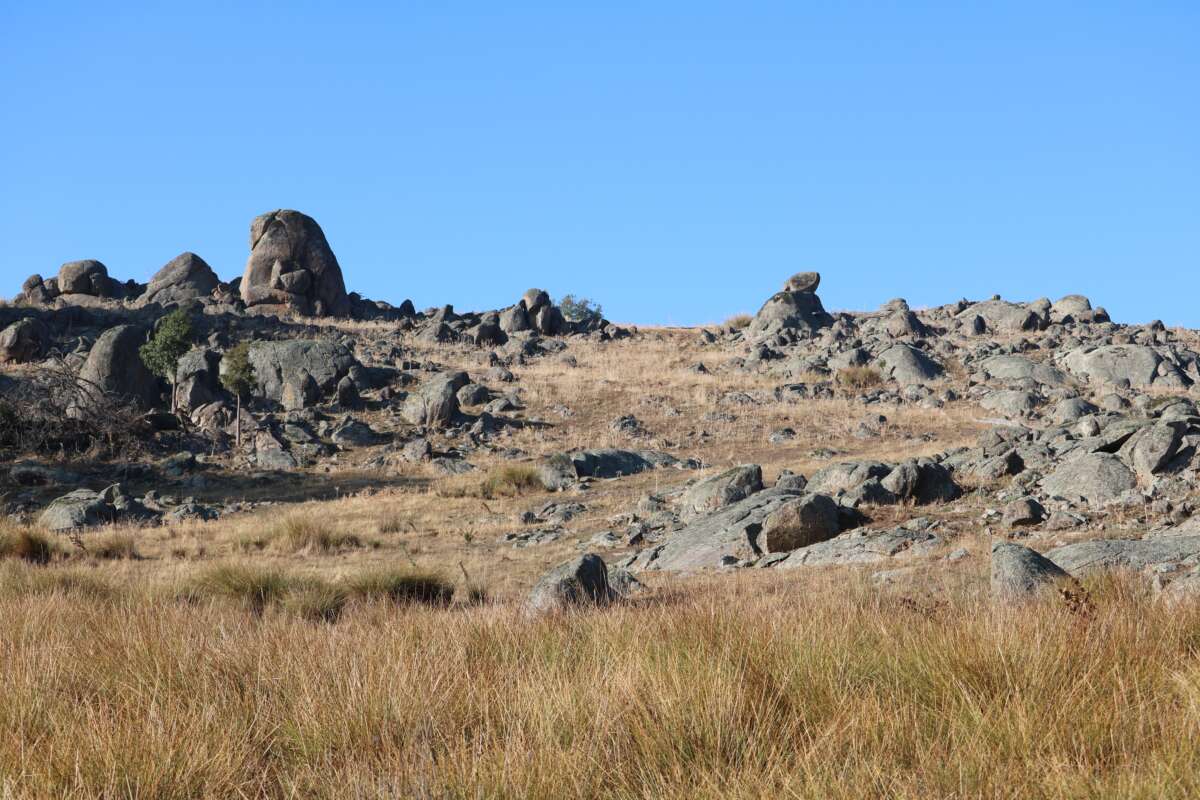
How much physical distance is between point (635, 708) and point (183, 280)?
64.1 metres

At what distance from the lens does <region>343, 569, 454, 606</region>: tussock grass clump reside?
10930 mm

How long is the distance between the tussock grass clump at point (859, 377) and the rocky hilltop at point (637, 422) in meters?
0.16

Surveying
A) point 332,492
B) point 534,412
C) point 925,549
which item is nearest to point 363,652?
point 925,549

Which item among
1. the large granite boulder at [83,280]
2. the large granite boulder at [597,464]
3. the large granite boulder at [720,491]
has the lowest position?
the large granite boulder at [720,491]

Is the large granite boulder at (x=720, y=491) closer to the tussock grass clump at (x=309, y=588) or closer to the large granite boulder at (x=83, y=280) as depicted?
the tussock grass clump at (x=309, y=588)

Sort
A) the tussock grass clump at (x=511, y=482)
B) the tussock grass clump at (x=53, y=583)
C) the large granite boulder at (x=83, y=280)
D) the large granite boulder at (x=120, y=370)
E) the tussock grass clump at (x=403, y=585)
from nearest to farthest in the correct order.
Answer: the tussock grass clump at (x=53, y=583)
the tussock grass clump at (x=403, y=585)
the tussock grass clump at (x=511, y=482)
the large granite boulder at (x=120, y=370)
the large granite boulder at (x=83, y=280)

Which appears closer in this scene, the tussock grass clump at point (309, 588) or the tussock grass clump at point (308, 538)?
the tussock grass clump at point (309, 588)

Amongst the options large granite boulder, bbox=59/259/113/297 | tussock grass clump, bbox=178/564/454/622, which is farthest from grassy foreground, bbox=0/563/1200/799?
large granite boulder, bbox=59/259/113/297

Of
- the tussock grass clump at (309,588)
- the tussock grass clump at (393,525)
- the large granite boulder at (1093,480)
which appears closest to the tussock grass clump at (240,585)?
the tussock grass clump at (309,588)

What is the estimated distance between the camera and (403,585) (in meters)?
11.4

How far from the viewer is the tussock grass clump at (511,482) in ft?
87.8

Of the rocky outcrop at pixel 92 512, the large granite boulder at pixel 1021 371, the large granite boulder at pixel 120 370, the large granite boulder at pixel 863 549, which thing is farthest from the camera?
the large granite boulder at pixel 1021 371

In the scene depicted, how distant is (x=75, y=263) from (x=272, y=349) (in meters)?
25.7

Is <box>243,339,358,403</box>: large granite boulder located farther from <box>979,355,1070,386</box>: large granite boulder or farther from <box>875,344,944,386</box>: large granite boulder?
<box>979,355,1070,386</box>: large granite boulder
